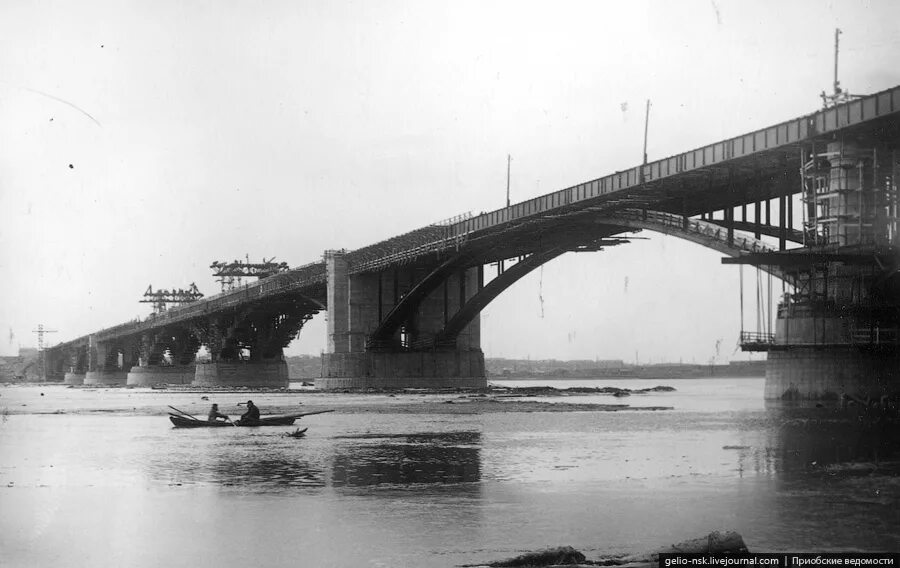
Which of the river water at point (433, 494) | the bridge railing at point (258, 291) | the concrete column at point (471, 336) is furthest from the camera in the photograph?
the bridge railing at point (258, 291)

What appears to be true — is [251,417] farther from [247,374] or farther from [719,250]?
[247,374]

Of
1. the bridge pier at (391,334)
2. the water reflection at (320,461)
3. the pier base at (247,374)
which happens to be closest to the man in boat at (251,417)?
the water reflection at (320,461)

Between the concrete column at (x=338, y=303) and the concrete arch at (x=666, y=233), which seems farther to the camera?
the concrete column at (x=338, y=303)

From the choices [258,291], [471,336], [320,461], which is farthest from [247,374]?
[320,461]

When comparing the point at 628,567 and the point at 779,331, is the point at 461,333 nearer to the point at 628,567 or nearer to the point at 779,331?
the point at 779,331

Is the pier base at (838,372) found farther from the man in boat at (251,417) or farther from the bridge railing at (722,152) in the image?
the man in boat at (251,417)

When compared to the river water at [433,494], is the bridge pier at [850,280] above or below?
above
